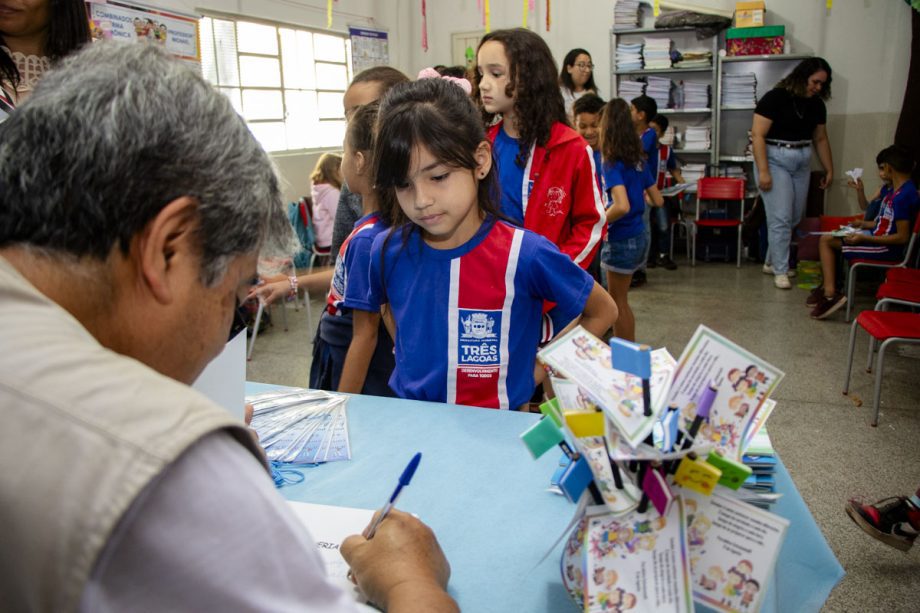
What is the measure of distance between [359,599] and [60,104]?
61 centimetres

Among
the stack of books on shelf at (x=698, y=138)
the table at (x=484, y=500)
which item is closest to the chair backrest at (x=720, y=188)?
the stack of books on shelf at (x=698, y=138)

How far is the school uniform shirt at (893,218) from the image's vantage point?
4.51 m

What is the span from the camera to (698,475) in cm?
73

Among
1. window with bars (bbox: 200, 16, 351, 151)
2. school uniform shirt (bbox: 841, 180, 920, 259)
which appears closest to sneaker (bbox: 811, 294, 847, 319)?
school uniform shirt (bbox: 841, 180, 920, 259)

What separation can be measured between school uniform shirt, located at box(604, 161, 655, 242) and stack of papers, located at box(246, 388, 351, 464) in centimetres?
271

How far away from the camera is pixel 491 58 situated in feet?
7.73

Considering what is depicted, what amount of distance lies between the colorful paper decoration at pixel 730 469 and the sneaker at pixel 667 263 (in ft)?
20.2

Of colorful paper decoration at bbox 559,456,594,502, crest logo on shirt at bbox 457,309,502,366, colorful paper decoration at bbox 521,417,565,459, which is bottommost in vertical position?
crest logo on shirt at bbox 457,309,502,366

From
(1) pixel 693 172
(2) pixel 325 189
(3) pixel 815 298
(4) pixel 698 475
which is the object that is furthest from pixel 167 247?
(1) pixel 693 172

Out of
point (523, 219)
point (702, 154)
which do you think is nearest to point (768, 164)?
point (702, 154)

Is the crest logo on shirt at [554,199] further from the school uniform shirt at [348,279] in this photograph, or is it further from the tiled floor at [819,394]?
the tiled floor at [819,394]

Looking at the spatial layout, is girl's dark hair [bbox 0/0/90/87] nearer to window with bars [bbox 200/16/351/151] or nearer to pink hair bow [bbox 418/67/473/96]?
pink hair bow [bbox 418/67/473/96]

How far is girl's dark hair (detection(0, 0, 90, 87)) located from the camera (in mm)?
1541

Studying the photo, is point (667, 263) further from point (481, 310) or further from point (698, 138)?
point (481, 310)
